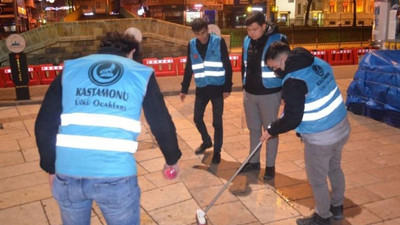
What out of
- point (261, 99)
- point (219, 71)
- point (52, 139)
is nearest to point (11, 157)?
point (219, 71)

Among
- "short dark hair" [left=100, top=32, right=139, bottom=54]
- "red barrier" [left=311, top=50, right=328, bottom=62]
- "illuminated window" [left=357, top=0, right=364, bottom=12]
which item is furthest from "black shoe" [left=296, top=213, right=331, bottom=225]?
"illuminated window" [left=357, top=0, right=364, bottom=12]

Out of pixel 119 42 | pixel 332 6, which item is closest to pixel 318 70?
pixel 119 42

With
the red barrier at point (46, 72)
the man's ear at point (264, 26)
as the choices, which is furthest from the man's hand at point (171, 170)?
the red barrier at point (46, 72)

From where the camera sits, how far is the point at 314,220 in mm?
3934

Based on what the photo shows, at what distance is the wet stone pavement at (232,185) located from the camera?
4.20 m

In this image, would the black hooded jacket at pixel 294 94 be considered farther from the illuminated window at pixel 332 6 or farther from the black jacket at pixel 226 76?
the illuminated window at pixel 332 6

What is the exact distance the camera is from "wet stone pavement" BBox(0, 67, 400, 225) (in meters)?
4.20

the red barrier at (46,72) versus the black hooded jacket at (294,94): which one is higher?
the black hooded jacket at (294,94)

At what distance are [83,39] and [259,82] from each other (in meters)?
13.3

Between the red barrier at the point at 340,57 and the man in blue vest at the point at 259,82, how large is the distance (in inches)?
465

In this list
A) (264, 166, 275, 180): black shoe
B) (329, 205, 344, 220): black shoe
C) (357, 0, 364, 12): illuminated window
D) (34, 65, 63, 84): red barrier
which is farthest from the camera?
(357, 0, 364, 12): illuminated window

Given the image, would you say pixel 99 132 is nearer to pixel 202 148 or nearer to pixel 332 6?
pixel 202 148

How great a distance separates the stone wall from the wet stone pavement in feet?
32.8

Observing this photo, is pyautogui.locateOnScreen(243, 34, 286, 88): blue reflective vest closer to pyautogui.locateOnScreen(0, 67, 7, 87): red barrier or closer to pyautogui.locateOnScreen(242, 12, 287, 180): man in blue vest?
pyautogui.locateOnScreen(242, 12, 287, 180): man in blue vest
